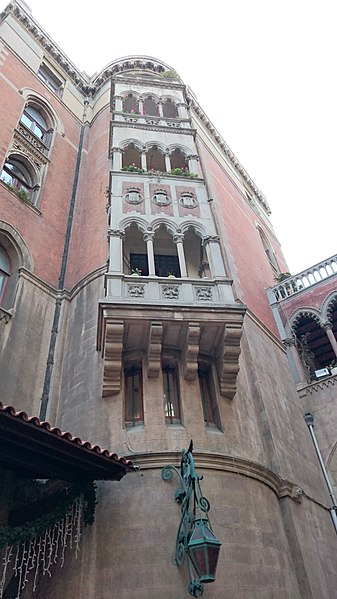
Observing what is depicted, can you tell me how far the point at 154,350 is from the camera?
36.6 ft

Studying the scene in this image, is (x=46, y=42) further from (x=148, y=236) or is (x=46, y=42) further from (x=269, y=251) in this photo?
(x=148, y=236)

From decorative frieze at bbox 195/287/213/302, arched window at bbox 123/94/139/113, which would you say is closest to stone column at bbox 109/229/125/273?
decorative frieze at bbox 195/287/213/302

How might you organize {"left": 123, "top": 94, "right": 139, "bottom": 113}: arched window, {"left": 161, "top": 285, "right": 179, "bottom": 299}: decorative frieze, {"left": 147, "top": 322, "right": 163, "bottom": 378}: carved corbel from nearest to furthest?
{"left": 147, "top": 322, "right": 163, "bottom": 378}: carved corbel < {"left": 161, "top": 285, "right": 179, "bottom": 299}: decorative frieze < {"left": 123, "top": 94, "right": 139, "bottom": 113}: arched window

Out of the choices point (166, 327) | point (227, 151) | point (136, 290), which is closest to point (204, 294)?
point (166, 327)

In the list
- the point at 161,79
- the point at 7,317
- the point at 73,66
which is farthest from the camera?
the point at 73,66

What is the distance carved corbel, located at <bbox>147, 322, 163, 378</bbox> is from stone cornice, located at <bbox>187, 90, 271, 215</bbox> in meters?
20.5

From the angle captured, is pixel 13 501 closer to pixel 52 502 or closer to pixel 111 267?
pixel 52 502

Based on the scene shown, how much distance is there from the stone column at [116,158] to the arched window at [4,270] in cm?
439

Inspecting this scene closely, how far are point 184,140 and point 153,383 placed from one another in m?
10.2

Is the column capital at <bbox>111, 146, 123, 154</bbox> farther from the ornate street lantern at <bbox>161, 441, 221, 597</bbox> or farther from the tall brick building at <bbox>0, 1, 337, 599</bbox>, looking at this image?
the ornate street lantern at <bbox>161, 441, 221, 597</bbox>

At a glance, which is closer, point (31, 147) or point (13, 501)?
point (13, 501)

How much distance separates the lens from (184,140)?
17562 millimetres

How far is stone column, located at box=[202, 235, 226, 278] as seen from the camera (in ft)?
41.2

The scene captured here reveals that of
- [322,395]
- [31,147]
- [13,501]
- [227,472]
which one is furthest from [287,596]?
[31,147]
